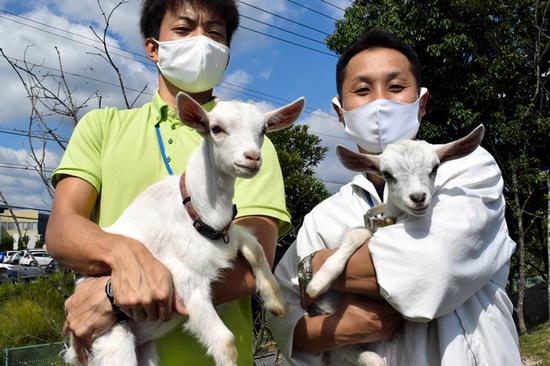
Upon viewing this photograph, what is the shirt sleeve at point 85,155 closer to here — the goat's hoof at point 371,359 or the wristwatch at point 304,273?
the wristwatch at point 304,273

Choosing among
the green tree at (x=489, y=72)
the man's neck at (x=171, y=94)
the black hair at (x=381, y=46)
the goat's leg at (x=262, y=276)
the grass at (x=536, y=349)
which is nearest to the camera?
the goat's leg at (x=262, y=276)

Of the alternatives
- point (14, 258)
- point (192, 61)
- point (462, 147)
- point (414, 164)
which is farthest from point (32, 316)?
point (14, 258)

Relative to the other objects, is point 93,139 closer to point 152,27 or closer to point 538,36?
point 152,27

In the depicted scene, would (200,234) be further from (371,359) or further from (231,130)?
(371,359)

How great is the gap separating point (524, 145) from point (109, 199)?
11810 millimetres

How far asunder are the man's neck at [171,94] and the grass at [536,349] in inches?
335

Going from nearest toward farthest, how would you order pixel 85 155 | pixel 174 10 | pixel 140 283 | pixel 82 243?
pixel 140 283
pixel 82 243
pixel 85 155
pixel 174 10

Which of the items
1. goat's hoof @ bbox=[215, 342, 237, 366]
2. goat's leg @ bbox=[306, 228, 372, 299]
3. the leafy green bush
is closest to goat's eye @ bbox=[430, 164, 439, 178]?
goat's leg @ bbox=[306, 228, 372, 299]

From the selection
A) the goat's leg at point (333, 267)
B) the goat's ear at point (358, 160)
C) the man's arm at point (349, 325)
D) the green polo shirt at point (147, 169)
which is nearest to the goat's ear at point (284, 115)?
the green polo shirt at point (147, 169)

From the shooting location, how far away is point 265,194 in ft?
7.77

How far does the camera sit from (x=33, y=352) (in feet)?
22.6

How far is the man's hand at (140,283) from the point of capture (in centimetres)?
193

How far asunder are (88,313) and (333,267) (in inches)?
40.7

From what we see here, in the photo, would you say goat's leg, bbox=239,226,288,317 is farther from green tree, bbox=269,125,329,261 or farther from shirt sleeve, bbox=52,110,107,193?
green tree, bbox=269,125,329,261
